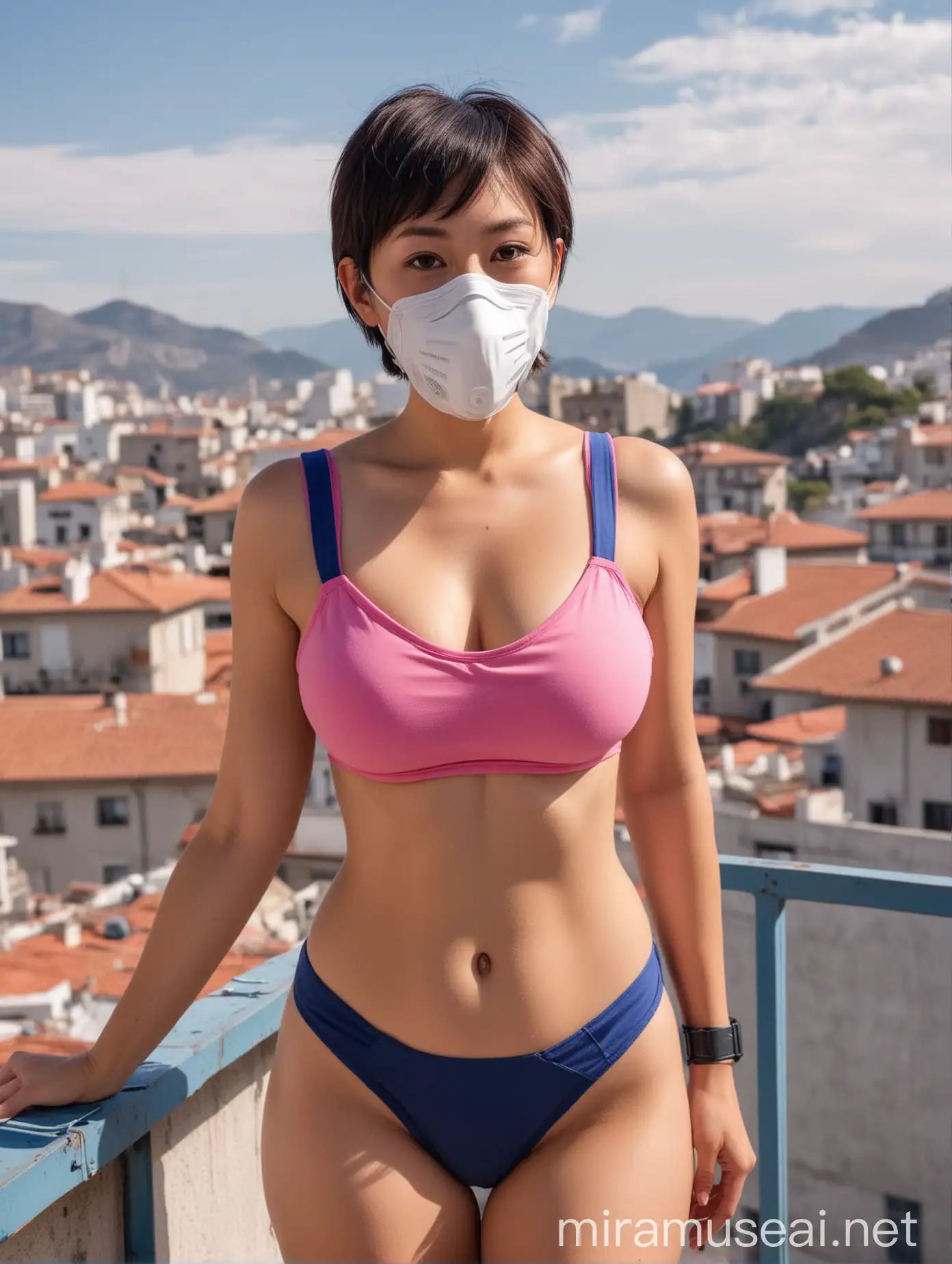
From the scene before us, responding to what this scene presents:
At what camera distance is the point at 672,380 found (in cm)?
19188

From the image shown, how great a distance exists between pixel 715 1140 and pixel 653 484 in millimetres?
633

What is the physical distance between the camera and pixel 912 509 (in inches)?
1206

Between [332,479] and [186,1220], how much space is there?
0.94m

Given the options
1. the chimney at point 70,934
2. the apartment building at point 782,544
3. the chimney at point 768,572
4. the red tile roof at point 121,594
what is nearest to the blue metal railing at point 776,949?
the chimney at point 70,934

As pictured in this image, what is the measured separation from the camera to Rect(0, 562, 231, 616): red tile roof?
101 ft

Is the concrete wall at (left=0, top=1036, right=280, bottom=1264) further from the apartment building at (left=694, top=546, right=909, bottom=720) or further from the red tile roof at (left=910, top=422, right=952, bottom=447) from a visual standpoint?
the red tile roof at (left=910, top=422, right=952, bottom=447)

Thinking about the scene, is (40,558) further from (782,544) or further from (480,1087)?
(480,1087)

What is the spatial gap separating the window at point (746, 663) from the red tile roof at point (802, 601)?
0.31m

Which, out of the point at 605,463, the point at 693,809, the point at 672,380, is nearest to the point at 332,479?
the point at 605,463

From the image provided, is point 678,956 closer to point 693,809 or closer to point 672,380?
point 693,809

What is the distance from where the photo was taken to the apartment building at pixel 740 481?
45.1 m

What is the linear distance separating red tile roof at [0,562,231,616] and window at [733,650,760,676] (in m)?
11.1

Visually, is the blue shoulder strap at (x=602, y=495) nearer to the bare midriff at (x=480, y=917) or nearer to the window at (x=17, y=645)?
the bare midriff at (x=480, y=917)

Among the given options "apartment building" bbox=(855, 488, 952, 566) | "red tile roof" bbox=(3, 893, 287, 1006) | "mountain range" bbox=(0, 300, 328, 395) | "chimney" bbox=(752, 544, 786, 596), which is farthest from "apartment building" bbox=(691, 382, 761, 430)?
"mountain range" bbox=(0, 300, 328, 395)
